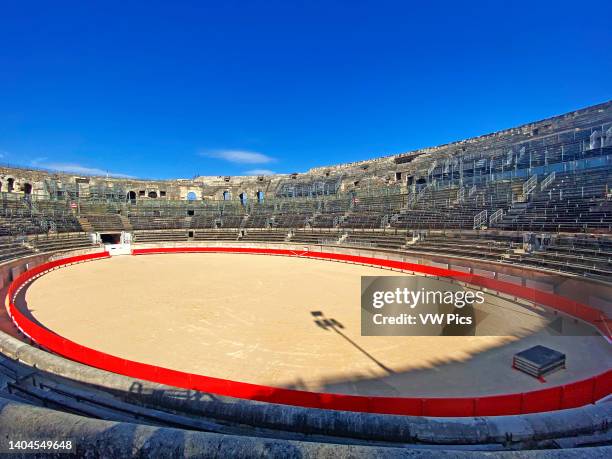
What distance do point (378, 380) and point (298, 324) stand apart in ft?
17.4

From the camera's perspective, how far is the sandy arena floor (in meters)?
9.45

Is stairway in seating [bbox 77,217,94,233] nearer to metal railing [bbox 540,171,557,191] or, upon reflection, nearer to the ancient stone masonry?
the ancient stone masonry

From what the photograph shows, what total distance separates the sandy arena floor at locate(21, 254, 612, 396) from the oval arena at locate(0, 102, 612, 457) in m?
0.08

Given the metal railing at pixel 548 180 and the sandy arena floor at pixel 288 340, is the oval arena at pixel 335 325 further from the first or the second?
the metal railing at pixel 548 180

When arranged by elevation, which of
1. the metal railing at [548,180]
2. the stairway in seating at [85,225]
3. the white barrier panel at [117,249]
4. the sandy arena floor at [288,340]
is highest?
the metal railing at [548,180]

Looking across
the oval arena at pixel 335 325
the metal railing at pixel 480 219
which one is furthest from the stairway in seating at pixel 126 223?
the metal railing at pixel 480 219

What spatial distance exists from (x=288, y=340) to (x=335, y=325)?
2650 mm

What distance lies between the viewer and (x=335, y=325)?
45.8ft

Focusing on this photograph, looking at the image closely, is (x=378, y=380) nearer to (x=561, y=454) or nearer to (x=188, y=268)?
(x=561, y=454)

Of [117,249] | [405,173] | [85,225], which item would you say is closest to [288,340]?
[117,249]

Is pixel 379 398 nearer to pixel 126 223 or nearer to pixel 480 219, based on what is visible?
pixel 480 219

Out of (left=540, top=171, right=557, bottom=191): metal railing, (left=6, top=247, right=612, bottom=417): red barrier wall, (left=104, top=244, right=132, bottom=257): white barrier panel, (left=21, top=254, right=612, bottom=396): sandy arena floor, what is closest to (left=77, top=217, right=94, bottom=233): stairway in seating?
(left=104, top=244, right=132, bottom=257): white barrier panel

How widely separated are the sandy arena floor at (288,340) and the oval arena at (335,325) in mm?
83

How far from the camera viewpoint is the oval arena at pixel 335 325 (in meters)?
6.03
